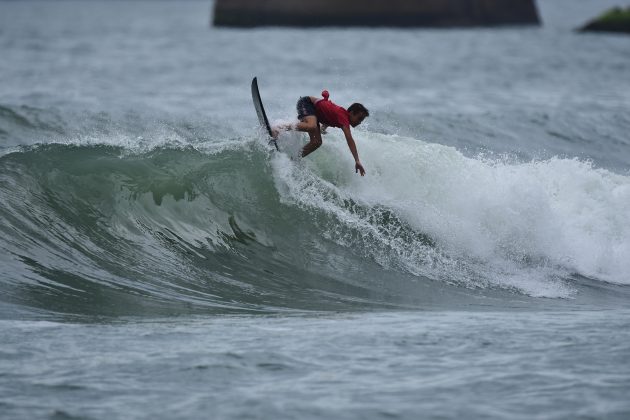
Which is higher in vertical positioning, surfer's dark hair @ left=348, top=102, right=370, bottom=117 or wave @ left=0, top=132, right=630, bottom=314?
surfer's dark hair @ left=348, top=102, right=370, bottom=117

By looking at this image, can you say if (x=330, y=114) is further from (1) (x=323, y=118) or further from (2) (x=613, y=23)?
(2) (x=613, y=23)

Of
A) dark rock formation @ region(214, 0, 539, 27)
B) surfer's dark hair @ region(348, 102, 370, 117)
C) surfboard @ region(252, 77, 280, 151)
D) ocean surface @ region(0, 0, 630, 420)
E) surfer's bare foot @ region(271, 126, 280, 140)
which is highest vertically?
dark rock formation @ region(214, 0, 539, 27)

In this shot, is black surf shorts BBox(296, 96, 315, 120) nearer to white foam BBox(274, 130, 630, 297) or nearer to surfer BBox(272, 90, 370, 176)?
surfer BBox(272, 90, 370, 176)

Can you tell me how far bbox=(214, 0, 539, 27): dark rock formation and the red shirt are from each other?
164 feet

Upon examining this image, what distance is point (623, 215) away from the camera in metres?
13.7

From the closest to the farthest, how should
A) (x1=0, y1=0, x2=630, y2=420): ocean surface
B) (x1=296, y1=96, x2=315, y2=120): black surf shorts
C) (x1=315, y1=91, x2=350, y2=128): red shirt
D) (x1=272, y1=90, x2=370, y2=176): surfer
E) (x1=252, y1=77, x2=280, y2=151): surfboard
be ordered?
(x1=0, y1=0, x2=630, y2=420): ocean surface → (x1=272, y1=90, x2=370, y2=176): surfer → (x1=315, y1=91, x2=350, y2=128): red shirt → (x1=296, y1=96, x2=315, y2=120): black surf shorts → (x1=252, y1=77, x2=280, y2=151): surfboard

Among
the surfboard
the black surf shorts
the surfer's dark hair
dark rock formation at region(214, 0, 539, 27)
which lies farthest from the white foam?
dark rock formation at region(214, 0, 539, 27)

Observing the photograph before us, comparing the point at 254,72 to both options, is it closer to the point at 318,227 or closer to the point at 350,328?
the point at 318,227

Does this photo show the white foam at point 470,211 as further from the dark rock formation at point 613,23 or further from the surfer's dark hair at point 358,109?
the dark rock formation at point 613,23

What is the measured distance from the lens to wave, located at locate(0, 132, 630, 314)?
10.7 meters

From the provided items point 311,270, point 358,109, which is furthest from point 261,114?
point 311,270

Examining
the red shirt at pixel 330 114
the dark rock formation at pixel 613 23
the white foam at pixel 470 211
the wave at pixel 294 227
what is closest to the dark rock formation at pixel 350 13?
the dark rock formation at pixel 613 23

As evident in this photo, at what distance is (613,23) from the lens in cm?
5934

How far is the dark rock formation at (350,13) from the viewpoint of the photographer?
61188mm
